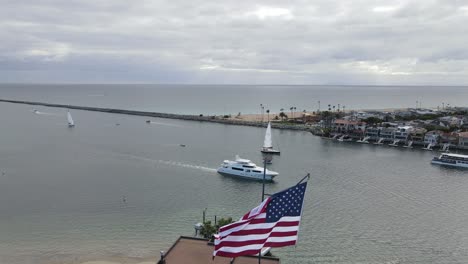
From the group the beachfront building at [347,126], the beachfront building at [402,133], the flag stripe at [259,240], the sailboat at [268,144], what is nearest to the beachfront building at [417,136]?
the beachfront building at [402,133]

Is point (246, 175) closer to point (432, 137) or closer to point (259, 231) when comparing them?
point (259, 231)

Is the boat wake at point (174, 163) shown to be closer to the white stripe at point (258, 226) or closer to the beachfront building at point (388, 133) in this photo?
the white stripe at point (258, 226)

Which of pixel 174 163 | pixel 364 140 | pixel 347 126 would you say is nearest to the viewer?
pixel 174 163

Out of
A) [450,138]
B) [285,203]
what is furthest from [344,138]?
[285,203]

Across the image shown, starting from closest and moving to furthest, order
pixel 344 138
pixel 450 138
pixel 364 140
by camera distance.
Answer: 1. pixel 450 138
2. pixel 364 140
3. pixel 344 138

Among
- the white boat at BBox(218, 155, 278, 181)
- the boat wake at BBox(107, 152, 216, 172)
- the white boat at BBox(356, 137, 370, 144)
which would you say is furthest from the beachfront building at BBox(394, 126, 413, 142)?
the boat wake at BBox(107, 152, 216, 172)
